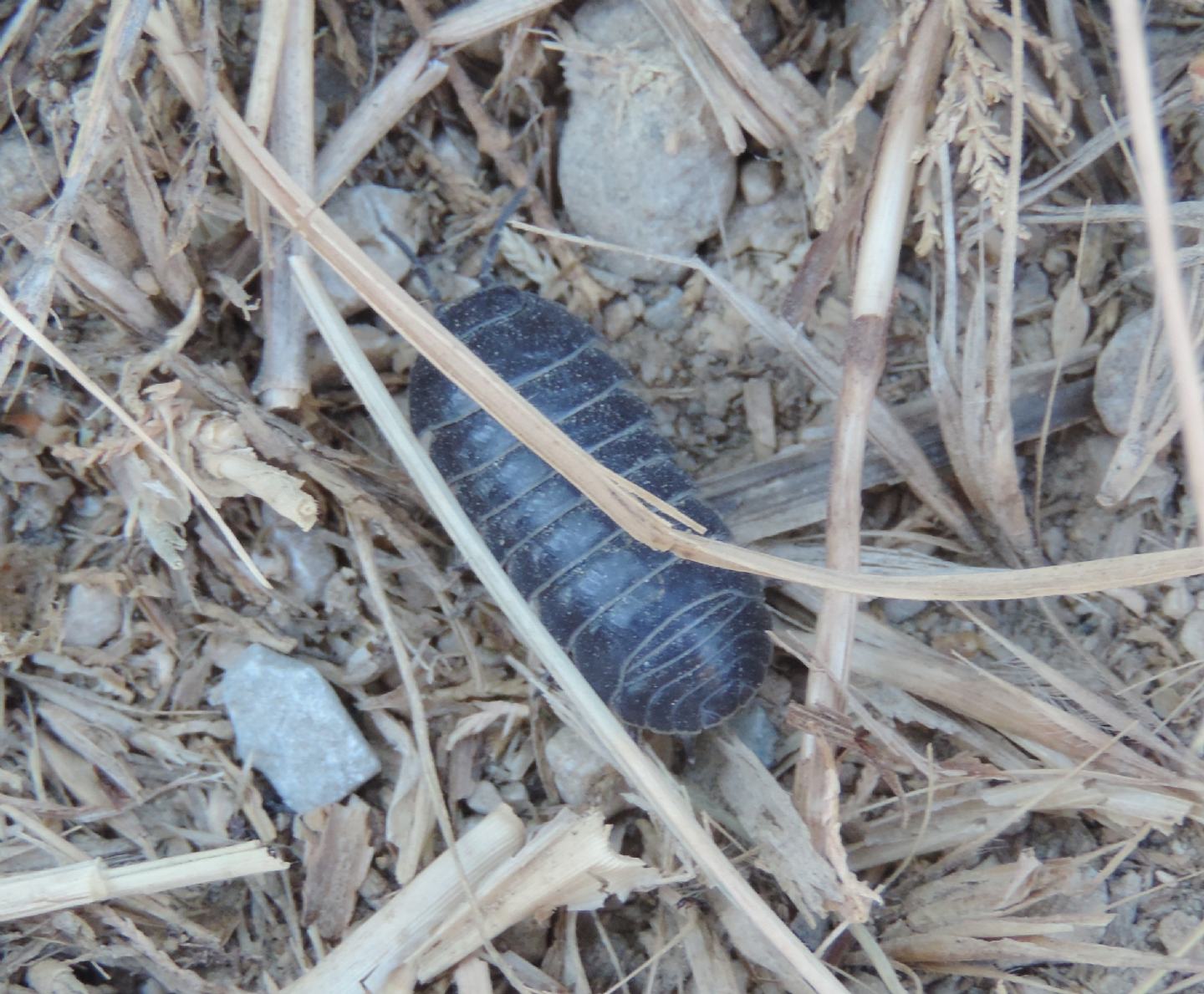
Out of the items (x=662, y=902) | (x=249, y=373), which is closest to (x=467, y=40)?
(x=249, y=373)

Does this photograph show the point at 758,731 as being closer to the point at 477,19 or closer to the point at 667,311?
the point at 667,311

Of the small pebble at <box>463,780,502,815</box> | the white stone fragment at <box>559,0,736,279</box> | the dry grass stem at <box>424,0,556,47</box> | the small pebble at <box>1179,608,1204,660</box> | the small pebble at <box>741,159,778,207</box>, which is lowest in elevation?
the small pebble at <box>1179,608,1204,660</box>

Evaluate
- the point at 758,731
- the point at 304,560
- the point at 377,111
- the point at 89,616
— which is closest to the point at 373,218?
the point at 377,111

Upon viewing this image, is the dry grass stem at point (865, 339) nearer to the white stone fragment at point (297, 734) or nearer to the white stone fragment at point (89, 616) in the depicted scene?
the white stone fragment at point (297, 734)

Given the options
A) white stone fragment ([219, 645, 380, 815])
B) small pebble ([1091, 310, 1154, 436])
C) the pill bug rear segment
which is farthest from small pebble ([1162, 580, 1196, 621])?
white stone fragment ([219, 645, 380, 815])

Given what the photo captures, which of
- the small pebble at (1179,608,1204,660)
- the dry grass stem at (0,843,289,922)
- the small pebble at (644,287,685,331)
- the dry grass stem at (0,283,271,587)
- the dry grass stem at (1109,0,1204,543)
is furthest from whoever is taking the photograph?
the small pebble at (644,287,685,331)

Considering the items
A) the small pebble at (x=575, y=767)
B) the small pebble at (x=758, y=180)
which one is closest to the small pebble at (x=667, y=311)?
the small pebble at (x=758, y=180)

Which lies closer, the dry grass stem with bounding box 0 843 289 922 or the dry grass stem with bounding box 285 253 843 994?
the dry grass stem with bounding box 285 253 843 994

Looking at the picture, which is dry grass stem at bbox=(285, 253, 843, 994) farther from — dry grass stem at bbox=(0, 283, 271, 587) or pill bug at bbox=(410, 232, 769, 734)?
dry grass stem at bbox=(0, 283, 271, 587)
